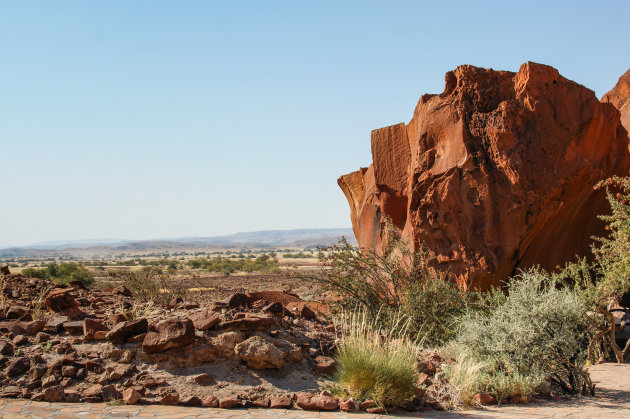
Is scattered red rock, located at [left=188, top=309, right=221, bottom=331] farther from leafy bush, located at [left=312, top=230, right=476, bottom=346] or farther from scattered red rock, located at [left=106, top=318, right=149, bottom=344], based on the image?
leafy bush, located at [left=312, top=230, right=476, bottom=346]

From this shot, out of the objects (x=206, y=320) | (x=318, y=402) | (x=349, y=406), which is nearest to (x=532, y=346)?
(x=349, y=406)

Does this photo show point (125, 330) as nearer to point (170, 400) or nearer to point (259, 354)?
point (170, 400)

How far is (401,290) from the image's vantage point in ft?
36.8

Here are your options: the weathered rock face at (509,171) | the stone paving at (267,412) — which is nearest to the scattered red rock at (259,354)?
the stone paving at (267,412)

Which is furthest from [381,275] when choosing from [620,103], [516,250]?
[620,103]

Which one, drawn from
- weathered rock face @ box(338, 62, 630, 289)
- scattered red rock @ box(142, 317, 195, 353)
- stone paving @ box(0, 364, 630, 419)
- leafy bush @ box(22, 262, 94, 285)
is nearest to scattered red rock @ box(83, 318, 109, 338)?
scattered red rock @ box(142, 317, 195, 353)

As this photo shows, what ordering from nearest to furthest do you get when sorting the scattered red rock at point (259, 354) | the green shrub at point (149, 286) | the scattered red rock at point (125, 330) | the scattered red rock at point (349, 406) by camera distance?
the scattered red rock at point (349, 406) → the scattered red rock at point (259, 354) → the scattered red rock at point (125, 330) → the green shrub at point (149, 286)

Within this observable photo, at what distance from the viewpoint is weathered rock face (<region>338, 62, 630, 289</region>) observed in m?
11.8

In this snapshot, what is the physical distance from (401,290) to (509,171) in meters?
3.37

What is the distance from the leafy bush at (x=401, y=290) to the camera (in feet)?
34.5

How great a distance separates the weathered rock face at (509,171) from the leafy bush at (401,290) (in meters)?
0.87

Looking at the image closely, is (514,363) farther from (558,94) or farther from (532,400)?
(558,94)

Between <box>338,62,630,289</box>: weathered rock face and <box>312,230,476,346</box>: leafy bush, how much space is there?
34.3 inches

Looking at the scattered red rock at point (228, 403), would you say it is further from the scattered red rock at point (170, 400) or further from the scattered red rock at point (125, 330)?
the scattered red rock at point (125, 330)
